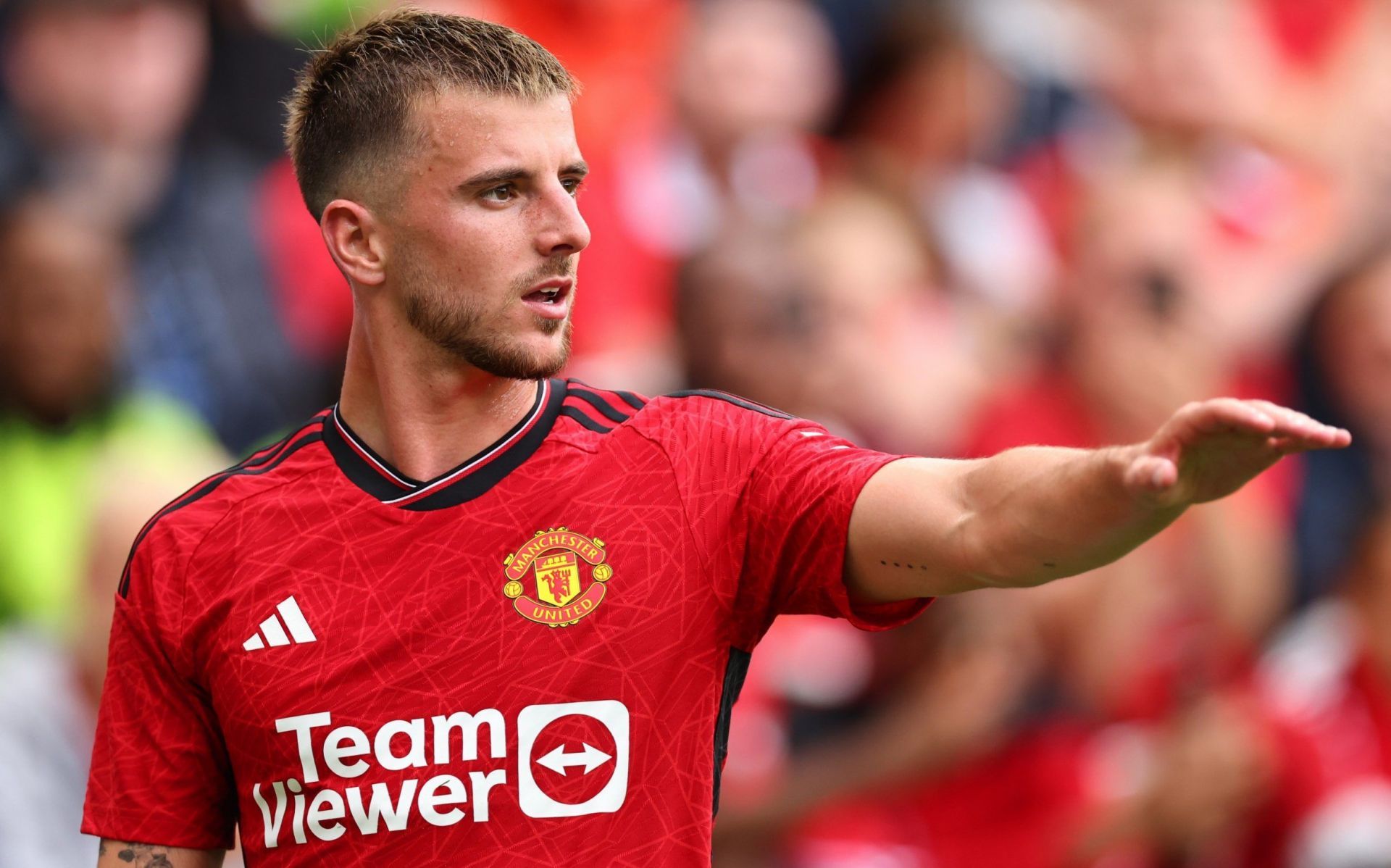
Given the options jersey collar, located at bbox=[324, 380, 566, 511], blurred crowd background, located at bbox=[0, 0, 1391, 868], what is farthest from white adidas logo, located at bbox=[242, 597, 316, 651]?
blurred crowd background, located at bbox=[0, 0, 1391, 868]

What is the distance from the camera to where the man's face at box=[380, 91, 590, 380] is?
101 inches

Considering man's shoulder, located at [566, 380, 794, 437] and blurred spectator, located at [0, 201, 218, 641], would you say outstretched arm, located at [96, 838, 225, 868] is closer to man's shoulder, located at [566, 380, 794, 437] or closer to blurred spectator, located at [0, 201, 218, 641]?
man's shoulder, located at [566, 380, 794, 437]

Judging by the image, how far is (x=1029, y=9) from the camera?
24.4 ft

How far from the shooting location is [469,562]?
99.4 inches

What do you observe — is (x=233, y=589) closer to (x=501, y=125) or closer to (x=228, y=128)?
(x=501, y=125)

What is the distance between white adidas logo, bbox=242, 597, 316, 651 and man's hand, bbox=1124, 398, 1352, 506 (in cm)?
133

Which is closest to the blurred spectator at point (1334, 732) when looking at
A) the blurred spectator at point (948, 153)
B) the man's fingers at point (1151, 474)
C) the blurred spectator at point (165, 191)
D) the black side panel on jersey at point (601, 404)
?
the blurred spectator at point (948, 153)

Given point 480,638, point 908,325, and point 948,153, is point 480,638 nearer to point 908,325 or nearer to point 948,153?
point 908,325

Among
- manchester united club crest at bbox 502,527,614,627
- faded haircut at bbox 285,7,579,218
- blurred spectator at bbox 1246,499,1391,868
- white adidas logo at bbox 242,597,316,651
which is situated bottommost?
blurred spectator at bbox 1246,499,1391,868

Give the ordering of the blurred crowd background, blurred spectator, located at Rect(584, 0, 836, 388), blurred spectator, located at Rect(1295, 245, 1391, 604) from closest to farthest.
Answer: the blurred crowd background → blurred spectator, located at Rect(584, 0, 836, 388) → blurred spectator, located at Rect(1295, 245, 1391, 604)

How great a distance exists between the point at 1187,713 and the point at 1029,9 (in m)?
3.37

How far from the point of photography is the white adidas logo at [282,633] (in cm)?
252

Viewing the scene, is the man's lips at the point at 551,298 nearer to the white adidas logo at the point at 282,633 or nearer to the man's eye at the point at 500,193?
the man's eye at the point at 500,193

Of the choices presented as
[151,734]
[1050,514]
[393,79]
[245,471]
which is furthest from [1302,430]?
[151,734]
